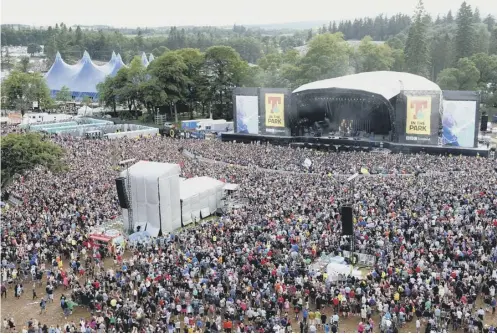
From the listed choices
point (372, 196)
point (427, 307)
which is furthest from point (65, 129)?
point (427, 307)

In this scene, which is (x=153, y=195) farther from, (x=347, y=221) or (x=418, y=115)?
(x=418, y=115)

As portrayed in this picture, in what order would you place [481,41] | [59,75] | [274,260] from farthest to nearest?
[59,75] → [481,41] → [274,260]

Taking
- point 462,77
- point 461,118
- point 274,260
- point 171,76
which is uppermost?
point 171,76

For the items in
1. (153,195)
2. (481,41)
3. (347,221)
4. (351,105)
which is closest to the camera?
(347,221)

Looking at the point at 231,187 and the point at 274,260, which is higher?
the point at 231,187

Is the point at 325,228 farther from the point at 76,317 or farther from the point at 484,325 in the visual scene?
the point at 76,317

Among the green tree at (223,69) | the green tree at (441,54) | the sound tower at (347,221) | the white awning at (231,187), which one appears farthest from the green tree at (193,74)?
the sound tower at (347,221)

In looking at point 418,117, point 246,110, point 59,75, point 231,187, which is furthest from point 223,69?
point 231,187
